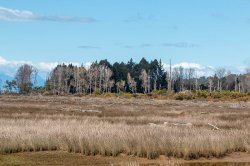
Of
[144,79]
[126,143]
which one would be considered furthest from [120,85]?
[126,143]

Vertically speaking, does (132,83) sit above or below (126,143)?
above

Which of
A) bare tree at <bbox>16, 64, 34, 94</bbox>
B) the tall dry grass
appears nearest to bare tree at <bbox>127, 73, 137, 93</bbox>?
bare tree at <bbox>16, 64, 34, 94</bbox>

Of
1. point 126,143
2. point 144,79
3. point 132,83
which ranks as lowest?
point 126,143

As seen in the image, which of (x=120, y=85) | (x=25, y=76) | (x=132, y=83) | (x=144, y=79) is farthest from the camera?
(x=25, y=76)

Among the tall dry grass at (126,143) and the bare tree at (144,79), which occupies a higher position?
the bare tree at (144,79)

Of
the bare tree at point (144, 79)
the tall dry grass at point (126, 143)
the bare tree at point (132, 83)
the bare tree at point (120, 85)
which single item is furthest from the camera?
the bare tree at point (144, 79)

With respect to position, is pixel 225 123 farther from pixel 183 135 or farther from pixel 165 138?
pixel 165 138

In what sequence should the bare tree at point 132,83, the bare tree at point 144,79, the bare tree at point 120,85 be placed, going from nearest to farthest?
the bare tree at point 120,85, the bare tree at point 132,83, the bare tree at point 144,79

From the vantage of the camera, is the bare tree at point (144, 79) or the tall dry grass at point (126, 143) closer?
the tall dry grass at point (126, 143)

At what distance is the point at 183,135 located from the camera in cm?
2508

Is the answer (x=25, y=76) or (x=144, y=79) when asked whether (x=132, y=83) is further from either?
(x=25, y=76)

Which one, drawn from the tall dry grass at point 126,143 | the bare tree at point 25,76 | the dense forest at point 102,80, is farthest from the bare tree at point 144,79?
the tall dry grass at point 126,143

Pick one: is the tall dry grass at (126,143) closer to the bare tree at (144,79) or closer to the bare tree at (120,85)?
the bare tree at (120,85)

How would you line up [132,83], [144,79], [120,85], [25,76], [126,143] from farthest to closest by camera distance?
[25,76]
[144,79]
[132,83]
[120,85]
[126,143]
